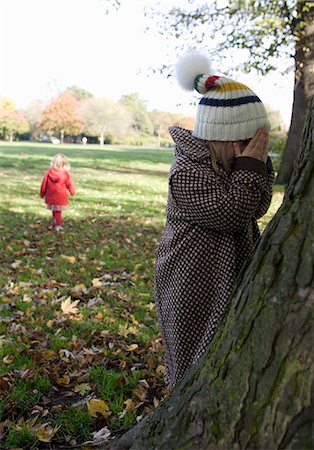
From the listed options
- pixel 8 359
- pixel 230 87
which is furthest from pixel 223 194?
pixel 8 359

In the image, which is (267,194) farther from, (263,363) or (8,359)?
(8,359)

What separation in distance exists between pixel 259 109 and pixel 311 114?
28cm

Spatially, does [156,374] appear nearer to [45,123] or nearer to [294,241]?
[294,241]

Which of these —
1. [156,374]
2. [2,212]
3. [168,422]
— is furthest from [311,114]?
[2,212]

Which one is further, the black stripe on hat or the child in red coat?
the child in red coat

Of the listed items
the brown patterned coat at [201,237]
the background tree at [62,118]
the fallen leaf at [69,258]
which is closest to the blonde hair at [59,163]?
the fallen leaf at [69,258]

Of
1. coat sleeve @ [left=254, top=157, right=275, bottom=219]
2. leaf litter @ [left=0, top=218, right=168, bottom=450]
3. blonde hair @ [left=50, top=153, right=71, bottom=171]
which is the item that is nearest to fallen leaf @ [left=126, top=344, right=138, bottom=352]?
leaf litter @ [left=0, top=218, right=168, bottom=450]

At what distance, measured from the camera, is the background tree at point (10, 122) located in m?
75.1

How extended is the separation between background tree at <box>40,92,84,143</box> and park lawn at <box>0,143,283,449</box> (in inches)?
2848

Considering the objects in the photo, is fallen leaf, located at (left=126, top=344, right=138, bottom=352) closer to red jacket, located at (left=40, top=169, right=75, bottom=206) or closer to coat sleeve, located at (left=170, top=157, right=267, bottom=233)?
coat sleeve, located at (left=170, top=157, right=267, bottom=233)

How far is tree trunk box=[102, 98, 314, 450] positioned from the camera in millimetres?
1340

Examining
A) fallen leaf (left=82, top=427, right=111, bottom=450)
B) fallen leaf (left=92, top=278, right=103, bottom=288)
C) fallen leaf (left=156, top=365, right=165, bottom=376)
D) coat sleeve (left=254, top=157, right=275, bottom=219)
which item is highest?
coat sleeve (left=254, top=157, right=275, bottom=219)

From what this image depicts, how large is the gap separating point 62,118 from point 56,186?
7322 centimetres

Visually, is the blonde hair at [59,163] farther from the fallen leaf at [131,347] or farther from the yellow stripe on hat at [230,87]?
the yellow stripe on hat at [230,87]
